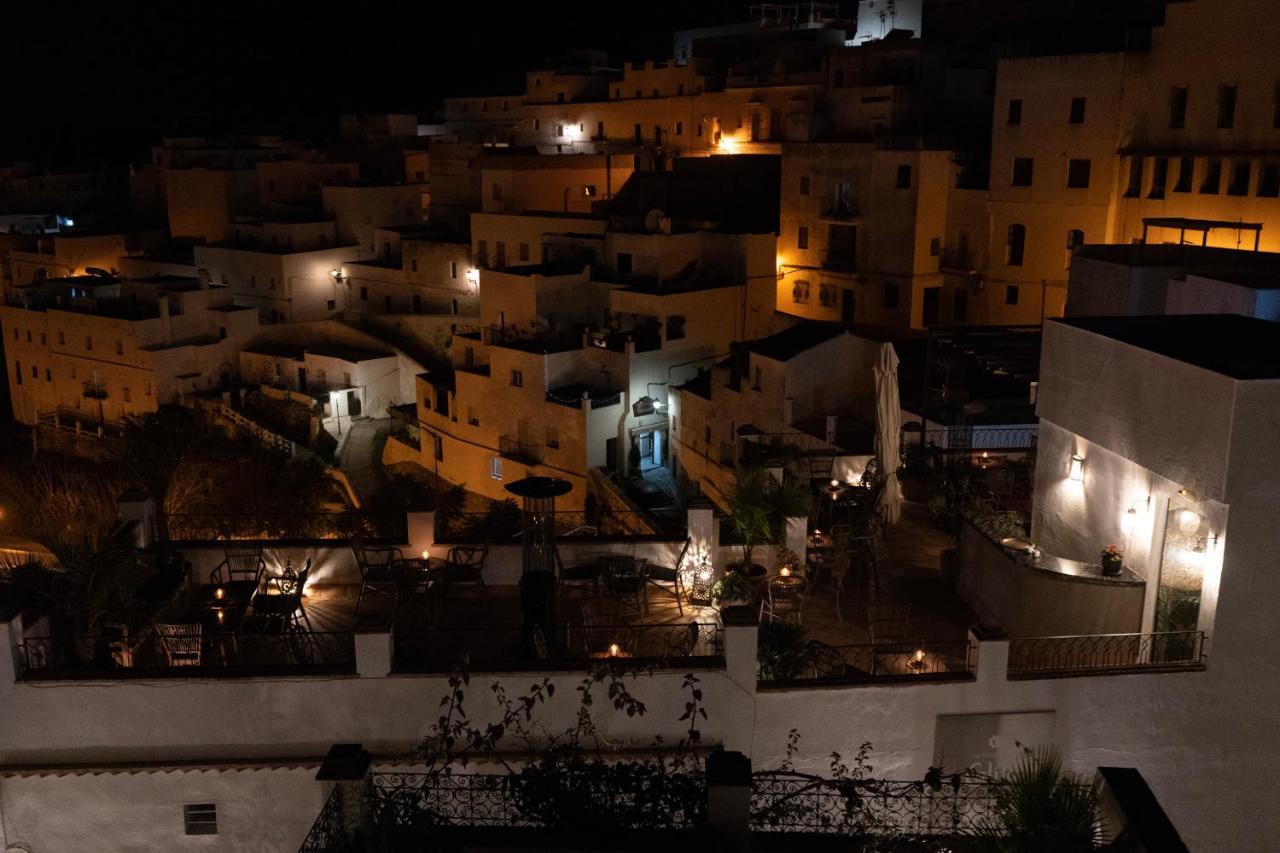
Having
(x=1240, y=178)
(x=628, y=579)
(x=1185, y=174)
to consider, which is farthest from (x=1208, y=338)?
(x=1185, y=174)

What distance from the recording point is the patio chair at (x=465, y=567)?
1230cm

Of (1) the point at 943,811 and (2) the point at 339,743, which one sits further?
(2) the point at 339,743

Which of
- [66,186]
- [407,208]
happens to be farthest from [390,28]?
[407,208]

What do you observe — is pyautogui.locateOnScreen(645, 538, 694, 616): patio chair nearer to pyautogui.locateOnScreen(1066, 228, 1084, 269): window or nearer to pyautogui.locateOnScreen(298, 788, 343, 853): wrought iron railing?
pyautogui.locateOnScreen(298, 788, 343, 853): wrought iron railing

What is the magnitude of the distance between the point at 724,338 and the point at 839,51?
1179 centimetres

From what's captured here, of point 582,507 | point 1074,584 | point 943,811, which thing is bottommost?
point 582,507

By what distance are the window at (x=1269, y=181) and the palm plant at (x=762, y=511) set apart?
16.8 m

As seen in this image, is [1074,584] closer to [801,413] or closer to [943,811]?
[943,811]

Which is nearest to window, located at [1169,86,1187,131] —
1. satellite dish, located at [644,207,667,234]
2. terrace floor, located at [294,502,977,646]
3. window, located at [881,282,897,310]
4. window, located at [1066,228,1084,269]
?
window, located at [1066,228,1084,269]

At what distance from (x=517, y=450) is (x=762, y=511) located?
62.2 feet

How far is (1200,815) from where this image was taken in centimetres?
1089

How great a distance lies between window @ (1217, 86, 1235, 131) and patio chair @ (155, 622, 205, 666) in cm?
2399

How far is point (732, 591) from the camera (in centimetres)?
1224

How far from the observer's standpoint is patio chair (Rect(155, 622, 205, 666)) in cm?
1055
